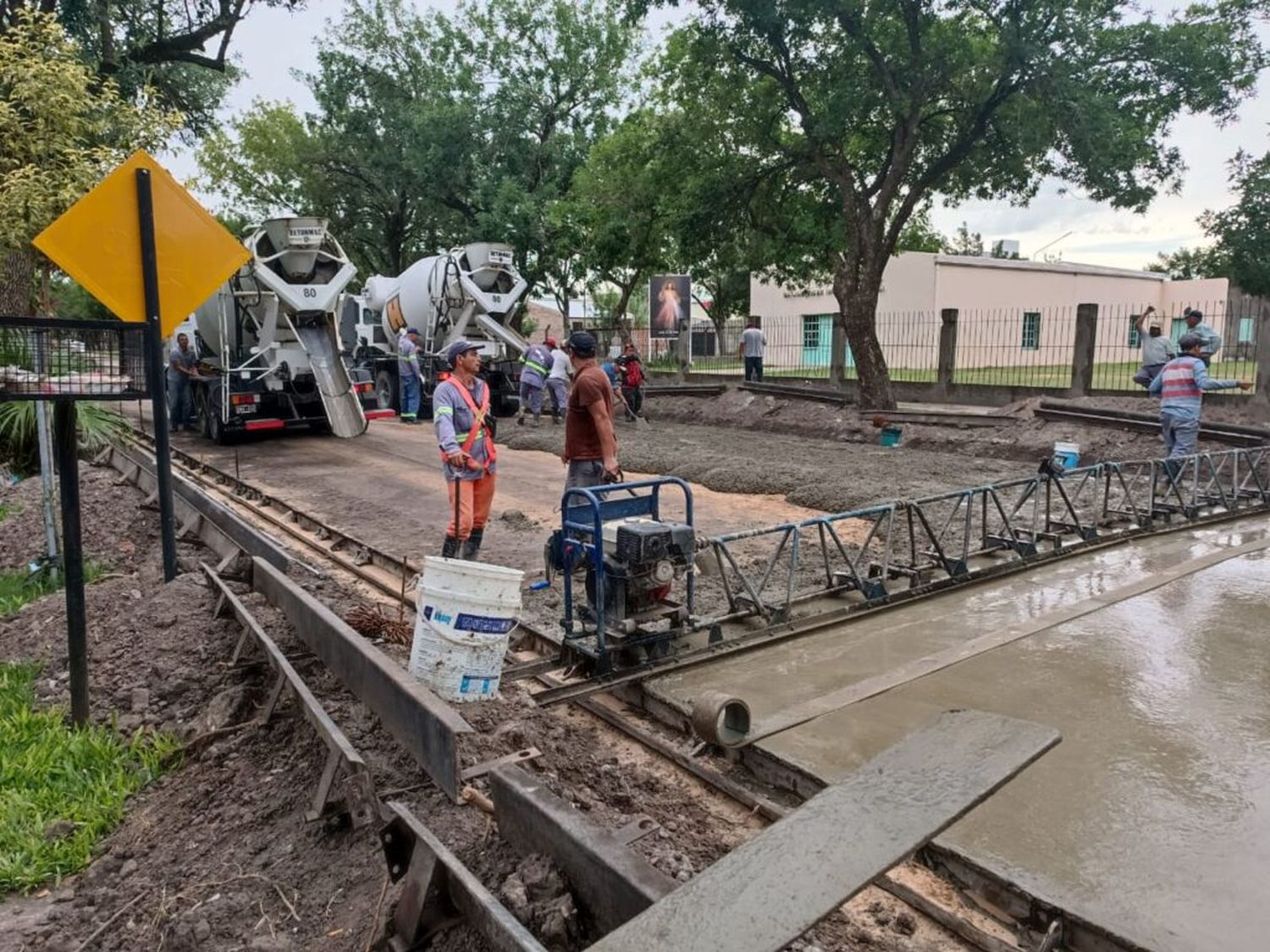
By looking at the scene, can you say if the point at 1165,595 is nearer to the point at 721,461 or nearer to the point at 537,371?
the point at 721,461

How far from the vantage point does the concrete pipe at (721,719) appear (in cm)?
367

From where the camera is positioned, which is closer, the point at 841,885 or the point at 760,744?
the point at 841,885

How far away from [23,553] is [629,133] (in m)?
16.7

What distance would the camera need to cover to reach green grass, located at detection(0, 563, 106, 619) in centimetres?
625

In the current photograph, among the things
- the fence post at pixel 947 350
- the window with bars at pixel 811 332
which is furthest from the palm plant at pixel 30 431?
the window with bars at pixel 811 332

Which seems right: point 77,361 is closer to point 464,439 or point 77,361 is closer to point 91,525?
point 464,439

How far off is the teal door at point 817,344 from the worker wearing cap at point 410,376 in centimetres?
1398

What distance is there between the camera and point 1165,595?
613 centimetres

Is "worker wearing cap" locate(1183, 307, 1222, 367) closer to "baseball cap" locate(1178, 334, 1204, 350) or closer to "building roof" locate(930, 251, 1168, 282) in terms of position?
"baseball cap" locate(1178, 334, 1204, 350)

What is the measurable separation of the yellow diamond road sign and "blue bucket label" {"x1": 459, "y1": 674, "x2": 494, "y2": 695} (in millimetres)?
2962

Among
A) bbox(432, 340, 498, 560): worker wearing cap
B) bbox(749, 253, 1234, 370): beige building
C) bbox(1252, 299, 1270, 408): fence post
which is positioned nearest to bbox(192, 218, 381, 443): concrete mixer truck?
bbox(432, 340, 498, 560): worker wearing cap

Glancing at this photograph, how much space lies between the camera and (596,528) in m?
4.45

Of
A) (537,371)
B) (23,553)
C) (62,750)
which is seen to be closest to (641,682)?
(62,750)

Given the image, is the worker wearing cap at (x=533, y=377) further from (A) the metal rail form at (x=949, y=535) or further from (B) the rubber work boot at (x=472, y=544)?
(B) the rubber work boot at (x=472, y=544)
